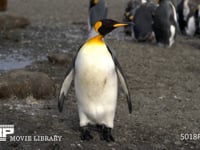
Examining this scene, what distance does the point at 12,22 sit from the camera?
13156mm

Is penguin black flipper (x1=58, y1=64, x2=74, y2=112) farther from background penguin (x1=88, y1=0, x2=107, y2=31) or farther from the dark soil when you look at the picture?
background penguin (x1=88, y1=0, x2=107, y2=31)

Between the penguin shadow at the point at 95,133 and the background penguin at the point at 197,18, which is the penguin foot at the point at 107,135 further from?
the background penguin at the point at 197,18

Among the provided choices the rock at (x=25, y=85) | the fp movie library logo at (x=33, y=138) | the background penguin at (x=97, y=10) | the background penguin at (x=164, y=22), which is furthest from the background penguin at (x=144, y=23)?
the fp movie library logo at (x=33, y=138)

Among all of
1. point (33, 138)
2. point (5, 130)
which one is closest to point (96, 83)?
point (33, 138)

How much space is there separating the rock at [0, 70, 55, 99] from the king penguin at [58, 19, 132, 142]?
1.24 m

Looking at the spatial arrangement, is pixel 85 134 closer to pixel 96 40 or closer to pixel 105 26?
pixel 96 40

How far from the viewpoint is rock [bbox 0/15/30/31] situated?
502 inches

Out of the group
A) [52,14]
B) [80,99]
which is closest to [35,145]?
[80,99]

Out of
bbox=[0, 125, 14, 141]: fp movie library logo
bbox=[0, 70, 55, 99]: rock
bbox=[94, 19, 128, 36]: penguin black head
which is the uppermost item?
bbox=[94, 19, 128, 36]: penguin black head

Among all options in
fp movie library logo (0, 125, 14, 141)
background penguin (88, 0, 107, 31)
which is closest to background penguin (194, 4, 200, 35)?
background penguin (88, 0, 107, 31)

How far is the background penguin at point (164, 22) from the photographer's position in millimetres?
11398

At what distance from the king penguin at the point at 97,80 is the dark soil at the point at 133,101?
23cm

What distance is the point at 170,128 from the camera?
544 cm

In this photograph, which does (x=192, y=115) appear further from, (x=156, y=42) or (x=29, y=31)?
(x=29, y=31)
